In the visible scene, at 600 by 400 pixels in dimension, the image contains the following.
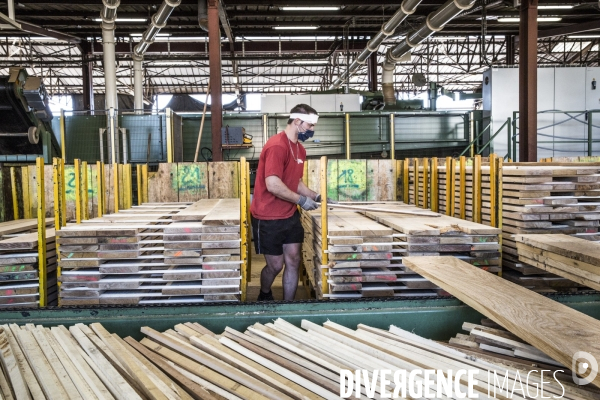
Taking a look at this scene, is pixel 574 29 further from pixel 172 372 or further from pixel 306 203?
pixel 172 372

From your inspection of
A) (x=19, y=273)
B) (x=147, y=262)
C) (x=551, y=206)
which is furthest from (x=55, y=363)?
(x=551, y=206)

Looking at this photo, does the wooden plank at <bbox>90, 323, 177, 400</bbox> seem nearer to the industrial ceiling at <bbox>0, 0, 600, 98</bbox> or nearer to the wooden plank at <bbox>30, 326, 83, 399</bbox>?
the wooden plank at <bbox>30, 326, 83, 399</bbox>

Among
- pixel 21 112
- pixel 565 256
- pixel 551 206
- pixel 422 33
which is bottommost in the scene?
pixel 565 256

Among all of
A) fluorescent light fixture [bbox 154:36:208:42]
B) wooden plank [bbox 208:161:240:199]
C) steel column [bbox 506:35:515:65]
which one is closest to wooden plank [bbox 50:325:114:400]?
wooden plank [bbox 208:161:240:199]

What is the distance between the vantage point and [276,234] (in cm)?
449

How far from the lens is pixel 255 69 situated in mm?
25156

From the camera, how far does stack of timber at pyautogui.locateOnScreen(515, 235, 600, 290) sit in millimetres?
3111

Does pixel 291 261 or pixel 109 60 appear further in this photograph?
pixel 109 60

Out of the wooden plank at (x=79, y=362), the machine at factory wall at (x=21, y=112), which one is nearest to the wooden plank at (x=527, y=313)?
the wooden plank at (x=79, y=362)

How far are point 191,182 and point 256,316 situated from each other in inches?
177

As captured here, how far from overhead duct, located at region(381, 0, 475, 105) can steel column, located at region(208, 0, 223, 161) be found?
5.16m

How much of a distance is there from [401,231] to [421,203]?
10.2 ft

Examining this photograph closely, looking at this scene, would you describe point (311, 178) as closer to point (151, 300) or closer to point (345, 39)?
point (151, 300)

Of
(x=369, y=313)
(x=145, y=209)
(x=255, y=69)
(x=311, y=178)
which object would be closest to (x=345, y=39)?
(x=255, y=69)
